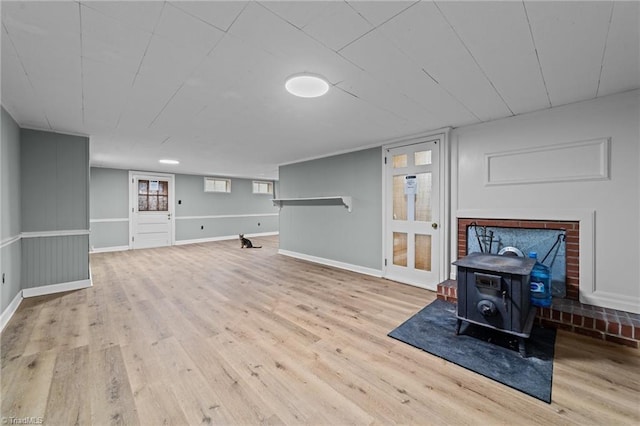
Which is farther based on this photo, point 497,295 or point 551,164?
point 551,164

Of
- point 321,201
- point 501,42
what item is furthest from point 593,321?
point 321,201

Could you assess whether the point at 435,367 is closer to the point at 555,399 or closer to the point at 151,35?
the point at 555,399

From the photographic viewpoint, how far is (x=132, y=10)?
4.49ft

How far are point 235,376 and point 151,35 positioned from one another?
89.1 inches

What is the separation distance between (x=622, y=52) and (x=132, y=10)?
10.1 feet

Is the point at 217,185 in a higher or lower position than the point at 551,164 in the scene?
higher

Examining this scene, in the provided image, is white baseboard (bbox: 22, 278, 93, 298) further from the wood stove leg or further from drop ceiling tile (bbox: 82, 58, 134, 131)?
the wood stove leg

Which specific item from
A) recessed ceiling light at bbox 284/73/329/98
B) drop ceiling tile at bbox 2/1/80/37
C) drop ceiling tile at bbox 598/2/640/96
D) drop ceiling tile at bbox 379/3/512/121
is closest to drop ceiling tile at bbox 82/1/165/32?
drop ceiling tile at bbox 2/1/80/37

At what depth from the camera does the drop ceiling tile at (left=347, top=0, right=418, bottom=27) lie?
1.33m

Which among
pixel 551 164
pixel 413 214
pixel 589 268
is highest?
pixel 551 164

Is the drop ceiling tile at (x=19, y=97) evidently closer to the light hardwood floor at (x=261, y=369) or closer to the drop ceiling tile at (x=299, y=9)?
the drop ceiling tile at (x=299, y=9)

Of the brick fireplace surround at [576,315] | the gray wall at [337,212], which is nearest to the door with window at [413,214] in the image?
the gray wall at [337,212]

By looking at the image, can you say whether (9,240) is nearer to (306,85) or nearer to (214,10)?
(214,10)

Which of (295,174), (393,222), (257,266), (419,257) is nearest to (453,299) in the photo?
(419,257)
